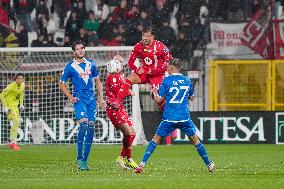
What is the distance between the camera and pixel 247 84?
1041 inches

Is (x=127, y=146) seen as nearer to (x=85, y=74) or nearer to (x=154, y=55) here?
(x=85, y=74)

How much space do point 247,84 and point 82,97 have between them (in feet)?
37.1

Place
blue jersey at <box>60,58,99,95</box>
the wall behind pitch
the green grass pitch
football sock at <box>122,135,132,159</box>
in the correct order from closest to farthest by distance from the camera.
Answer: the green grass pitch, blue jersey at <box>60,58,99,95</box>, football sock at <box>122,135,132,159</box>, the wall behind pitch

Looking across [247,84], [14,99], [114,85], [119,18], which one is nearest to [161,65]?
[114,85]

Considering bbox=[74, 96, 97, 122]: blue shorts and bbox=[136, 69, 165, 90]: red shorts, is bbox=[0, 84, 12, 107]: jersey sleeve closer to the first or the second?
bbox=[136, 69, 165, 90]: red shorts

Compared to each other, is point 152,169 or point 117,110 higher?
point 117,110

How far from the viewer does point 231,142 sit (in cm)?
2562

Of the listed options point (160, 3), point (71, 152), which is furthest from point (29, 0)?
point (71, 152)

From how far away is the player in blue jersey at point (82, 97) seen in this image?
15664 mm

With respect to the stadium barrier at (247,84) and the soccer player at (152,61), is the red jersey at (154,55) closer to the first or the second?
the soccer player at (152,61)

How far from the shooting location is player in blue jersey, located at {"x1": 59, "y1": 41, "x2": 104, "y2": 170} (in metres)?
15.7

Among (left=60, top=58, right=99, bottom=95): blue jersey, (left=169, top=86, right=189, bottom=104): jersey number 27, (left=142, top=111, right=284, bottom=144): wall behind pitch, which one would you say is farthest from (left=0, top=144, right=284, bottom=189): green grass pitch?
(left=142, top=111, right=284, bottom=144): wall behind pitch

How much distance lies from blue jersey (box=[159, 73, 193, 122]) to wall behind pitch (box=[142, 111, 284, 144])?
11.0 m

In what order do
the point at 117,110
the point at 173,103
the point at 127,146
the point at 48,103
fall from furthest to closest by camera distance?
the point at 48,103 → the point at 117,110 → the point at 127,146 → the point at 173,103
